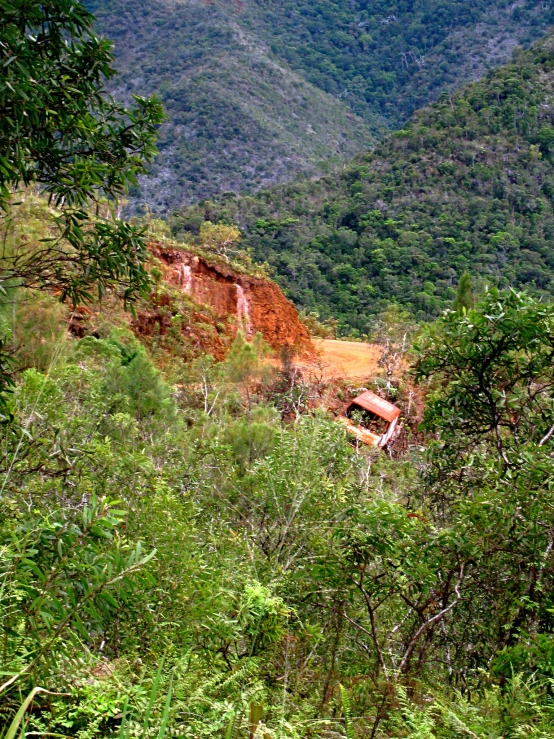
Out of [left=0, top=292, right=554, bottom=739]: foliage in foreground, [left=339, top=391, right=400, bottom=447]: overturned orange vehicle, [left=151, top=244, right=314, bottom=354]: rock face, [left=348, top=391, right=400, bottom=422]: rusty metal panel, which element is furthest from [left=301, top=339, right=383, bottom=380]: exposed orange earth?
[left=0, top=292, right=554, bottom=739]: foliage in foreground

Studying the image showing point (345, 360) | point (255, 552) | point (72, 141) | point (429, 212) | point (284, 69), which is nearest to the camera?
point (72, 141)

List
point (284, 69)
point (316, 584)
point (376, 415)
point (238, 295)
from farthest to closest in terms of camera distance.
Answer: point (284, 69), point (238, 295), point (376, 415), point (316, 584)

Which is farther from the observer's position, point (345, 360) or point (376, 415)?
point (345, 360)

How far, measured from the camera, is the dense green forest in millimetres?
2266

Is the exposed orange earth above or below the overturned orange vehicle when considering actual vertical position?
below

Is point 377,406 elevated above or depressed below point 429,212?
below

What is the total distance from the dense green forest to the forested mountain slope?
30.8 m

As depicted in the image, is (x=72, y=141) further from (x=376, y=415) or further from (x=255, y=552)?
(x=376, y=415)

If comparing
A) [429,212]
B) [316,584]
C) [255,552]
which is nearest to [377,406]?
[255,552]

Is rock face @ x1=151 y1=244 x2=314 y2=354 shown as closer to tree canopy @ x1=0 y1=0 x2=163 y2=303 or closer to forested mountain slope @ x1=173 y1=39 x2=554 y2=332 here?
forested mountain slope @ x1=173 y1=39 x2=554 y2=332

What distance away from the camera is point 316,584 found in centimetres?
432

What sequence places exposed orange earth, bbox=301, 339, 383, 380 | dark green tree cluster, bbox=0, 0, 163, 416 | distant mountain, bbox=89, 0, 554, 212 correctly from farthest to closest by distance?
distant mountain, bbox=89, 0, 554, 212, exposed orange earth, bbox=301, 339, 383, 380, dark green tree cluster, bbox=0, 0, 163, 416

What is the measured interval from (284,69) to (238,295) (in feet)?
257

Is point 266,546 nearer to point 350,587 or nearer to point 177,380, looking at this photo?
point 350,587
